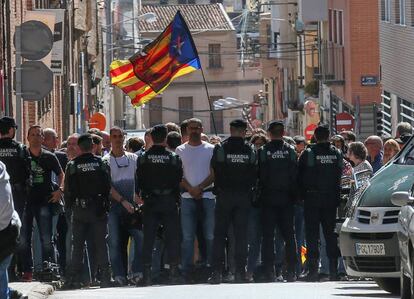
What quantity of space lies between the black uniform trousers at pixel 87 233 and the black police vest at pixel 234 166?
1.43m

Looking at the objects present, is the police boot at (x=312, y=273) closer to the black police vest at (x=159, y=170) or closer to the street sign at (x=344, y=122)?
the black police vest at (x=159, y=170)

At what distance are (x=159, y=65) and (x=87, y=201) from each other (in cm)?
1191

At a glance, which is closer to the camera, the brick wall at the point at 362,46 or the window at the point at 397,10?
the window at the point at 397,10

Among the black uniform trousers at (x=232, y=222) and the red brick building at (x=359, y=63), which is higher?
the red brick building at (x=359, y=63)

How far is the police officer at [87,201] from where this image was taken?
1916 centimetres

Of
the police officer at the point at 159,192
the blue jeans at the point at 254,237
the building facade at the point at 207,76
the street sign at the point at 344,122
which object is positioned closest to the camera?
the police officer at the point at 159,192

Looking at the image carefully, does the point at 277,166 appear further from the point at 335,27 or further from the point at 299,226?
the point at 335,27

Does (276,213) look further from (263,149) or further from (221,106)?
(221,106)

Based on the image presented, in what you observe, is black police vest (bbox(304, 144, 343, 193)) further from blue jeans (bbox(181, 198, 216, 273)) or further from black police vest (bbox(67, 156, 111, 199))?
black police vest (bbox(67, 156, 111, 199))

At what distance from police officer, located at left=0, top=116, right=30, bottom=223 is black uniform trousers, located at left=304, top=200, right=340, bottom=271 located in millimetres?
3394

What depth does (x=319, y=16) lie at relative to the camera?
2525 inches

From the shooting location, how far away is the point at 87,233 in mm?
19562

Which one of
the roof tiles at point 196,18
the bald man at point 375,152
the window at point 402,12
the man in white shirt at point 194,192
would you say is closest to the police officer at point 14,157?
the man in white shirt at point 194,192

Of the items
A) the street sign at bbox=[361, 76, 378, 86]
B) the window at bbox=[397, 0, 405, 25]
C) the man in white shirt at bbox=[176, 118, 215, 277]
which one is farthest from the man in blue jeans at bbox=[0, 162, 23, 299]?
the street sign at bbox=[361, 76, 378, 86]
